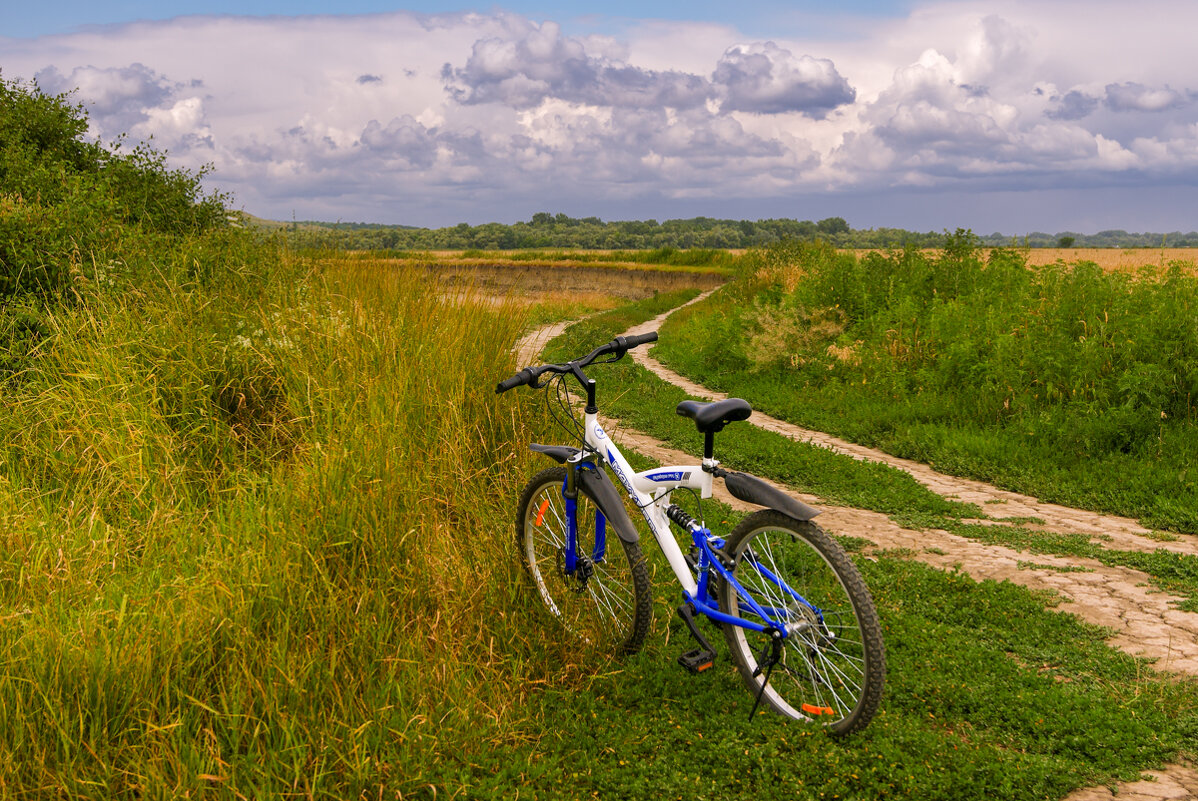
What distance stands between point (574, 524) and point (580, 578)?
0.28 m

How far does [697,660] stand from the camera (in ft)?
12.2

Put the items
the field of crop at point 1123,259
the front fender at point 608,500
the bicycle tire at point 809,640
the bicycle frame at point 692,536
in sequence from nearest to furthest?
the bicycle tire at point 809,640, the bicycle frame at point 692,536, the front fender at point 608,500, the field of crop at point 1123,259

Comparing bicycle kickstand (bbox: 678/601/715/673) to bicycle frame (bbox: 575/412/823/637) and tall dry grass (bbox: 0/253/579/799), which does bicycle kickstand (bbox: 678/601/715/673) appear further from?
tall dry grass (bbox: 0/253/579/799)

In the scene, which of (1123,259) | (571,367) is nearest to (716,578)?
(571,367)

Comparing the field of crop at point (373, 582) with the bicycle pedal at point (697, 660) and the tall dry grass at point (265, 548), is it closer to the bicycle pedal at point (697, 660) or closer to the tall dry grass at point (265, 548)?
the tall dry grass at point (265, 548)

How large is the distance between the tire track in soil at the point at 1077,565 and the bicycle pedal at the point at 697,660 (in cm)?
150

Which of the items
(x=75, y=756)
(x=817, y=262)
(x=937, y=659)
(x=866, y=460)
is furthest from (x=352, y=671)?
(x=817, y=262)

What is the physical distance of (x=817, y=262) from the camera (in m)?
16.5

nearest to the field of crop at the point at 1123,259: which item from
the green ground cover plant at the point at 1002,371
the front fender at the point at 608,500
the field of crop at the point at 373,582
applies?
the green ground cover plant at the point at 1002,371

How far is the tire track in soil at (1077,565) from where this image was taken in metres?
4.36

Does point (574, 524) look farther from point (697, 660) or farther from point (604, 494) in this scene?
point (697, 660)

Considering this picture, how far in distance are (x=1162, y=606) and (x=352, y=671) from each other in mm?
4848

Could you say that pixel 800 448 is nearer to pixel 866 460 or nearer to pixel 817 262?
pixel 866 460

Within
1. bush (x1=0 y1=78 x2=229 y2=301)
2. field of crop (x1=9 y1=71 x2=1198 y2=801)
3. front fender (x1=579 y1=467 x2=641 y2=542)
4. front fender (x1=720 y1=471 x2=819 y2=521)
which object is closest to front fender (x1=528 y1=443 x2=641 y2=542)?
front fender (x1=579 y1=467 x2=641 y2=542)
